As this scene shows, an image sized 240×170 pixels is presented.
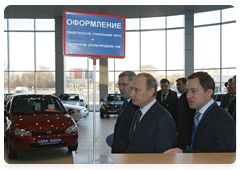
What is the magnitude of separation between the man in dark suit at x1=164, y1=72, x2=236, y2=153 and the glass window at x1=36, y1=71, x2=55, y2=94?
17.6 metres

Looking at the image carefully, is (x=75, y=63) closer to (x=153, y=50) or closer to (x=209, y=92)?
(x=153, y=50)

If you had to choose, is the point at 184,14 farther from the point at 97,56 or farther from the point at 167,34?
the point at 97,56

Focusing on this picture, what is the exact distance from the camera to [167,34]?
18375mm

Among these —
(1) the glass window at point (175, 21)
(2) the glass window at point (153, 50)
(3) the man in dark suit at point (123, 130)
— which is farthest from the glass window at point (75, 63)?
(3) the man in dark suit at point (123, 130)

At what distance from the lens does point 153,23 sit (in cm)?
1850

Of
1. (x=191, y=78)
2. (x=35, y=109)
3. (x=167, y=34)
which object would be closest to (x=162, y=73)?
(x=167, y=34)

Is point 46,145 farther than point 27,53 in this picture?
No

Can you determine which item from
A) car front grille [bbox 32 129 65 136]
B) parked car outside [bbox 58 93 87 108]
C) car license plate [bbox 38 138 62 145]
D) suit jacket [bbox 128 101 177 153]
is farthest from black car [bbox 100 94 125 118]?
suit jacket [bbox 128 101 177 153]

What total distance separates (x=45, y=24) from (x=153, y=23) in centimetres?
917

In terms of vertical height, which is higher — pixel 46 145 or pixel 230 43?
pixel 230 43

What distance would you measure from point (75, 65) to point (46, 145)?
14.4 meters

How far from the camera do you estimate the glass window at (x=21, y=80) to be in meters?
18.9

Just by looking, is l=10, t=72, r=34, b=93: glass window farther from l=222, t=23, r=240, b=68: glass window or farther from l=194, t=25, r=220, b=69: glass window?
l=222, t=23, r=240, b=68: glass window

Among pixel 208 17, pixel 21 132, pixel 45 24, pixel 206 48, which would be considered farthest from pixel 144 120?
pixel 45 24
